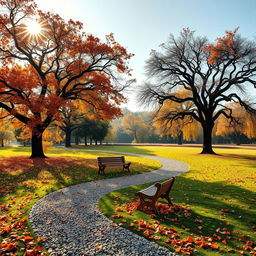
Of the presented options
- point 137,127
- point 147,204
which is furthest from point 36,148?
point 137,127

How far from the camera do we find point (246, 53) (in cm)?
2327

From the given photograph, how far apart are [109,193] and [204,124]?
2312cm

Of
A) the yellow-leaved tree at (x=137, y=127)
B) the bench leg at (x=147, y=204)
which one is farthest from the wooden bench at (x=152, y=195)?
the yellow-leaved tree at (x=137, y=127)

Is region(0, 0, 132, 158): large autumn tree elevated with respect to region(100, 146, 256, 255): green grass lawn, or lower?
elevated

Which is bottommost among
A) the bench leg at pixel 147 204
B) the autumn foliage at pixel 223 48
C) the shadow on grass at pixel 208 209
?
the shadow on grass at pixel 208 209

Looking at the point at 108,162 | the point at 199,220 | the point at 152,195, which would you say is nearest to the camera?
the point at 199,220

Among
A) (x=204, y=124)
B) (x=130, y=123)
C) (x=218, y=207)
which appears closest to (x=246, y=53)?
(x=204, y=124)

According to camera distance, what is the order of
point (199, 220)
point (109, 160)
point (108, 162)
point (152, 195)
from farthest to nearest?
point (109, 160) < point (108, 162) < point (152, 195) < point (199, 220)

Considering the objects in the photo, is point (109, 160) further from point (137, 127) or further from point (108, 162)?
point (137, 127)

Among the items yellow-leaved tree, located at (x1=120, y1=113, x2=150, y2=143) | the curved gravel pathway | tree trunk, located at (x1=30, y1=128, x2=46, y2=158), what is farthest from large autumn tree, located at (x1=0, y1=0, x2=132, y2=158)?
yellow-leaved tree, located at (x1=120, y1=113, x2=150, y2=143)

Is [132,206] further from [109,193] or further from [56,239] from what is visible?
[56,239]

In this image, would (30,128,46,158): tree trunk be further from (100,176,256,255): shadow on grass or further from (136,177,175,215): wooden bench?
(136,177,175,215): wooden bench

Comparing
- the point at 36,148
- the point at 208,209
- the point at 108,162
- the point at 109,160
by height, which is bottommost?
the point at 208,209

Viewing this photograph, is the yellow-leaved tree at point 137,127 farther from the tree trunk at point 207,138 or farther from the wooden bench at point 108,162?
the wooden bench at point 108,162
